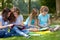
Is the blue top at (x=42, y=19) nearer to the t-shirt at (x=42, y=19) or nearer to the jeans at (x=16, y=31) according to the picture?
the t-shirt at (x=42, y=19)

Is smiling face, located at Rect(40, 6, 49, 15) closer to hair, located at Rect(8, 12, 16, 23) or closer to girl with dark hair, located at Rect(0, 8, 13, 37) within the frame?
hair, located at Rect(8, 12, 16, 23)

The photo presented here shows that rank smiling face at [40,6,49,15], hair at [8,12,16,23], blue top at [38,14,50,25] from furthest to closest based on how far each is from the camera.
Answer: blue top at [38,14,50,25], smiling face at [40,6,49,15], hair at [8,12,16,23]

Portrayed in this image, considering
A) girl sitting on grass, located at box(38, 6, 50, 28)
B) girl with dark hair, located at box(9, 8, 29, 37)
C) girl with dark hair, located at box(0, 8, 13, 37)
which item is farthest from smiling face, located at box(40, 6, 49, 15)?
girl with dark hair, located at box(0, 8, 13, 37)

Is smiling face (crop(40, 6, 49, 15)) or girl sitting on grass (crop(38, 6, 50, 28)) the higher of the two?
smiling face (crop(40, 6, 49, 15))

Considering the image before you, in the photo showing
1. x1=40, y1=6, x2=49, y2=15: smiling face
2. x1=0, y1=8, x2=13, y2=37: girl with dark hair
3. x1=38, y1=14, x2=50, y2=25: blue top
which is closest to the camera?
x1=0, y1=8, x2=13, y2=37: girl with dark hair

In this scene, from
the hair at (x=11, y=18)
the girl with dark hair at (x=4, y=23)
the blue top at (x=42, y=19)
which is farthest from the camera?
the blue top at (x=42, y=19)

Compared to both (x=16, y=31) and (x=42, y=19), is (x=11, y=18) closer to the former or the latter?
(x=16, y=31)

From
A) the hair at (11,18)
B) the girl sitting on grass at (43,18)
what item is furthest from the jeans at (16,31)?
the girl sitting on grass at (43,18)

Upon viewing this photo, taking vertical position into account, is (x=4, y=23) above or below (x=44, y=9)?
below

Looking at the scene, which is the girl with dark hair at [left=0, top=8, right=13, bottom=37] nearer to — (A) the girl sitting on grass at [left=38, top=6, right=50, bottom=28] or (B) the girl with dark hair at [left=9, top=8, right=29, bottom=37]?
(B) the girl with dark hair at [left=9, top=8, right=29, bottom=37]

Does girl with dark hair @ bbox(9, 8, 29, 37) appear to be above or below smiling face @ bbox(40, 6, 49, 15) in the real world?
below

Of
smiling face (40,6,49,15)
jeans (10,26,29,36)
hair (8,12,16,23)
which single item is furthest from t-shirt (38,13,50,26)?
jeans (10,26,29,36)

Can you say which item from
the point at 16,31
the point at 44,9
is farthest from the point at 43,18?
the point at 16,31

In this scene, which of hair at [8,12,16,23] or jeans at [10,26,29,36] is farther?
hair at [8,12,16,23]
